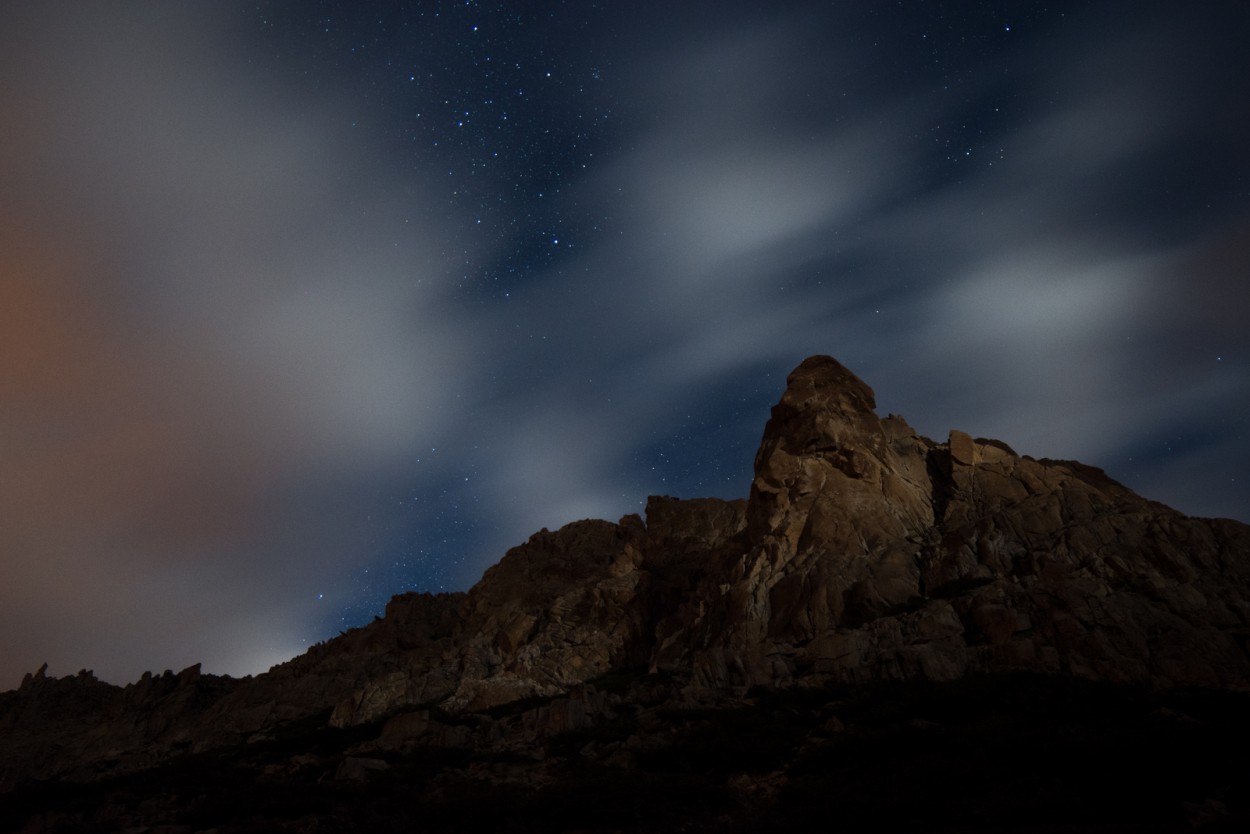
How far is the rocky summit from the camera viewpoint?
32.9 meters

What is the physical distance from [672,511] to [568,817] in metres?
111

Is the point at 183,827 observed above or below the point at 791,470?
below

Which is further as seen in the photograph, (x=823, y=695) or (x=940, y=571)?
(x=940, y=571)

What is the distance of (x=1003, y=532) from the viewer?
68.5 meters

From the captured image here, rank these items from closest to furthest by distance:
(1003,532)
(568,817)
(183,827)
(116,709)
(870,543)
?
(568,817) → (183,827) → (1003,532) → (870,543) → (116,709)

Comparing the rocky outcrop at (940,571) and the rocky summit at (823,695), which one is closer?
the rocky summit at (823,695)

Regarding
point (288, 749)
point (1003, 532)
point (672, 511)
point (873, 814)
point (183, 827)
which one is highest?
point (672, 511)

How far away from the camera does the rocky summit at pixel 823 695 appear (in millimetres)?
32906

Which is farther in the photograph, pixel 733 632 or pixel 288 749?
pixel 288 749

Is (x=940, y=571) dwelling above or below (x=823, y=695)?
above

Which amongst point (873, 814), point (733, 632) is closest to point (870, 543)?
point (733, 632)

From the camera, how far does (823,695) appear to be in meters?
54.4

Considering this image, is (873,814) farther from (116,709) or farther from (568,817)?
(116,709)

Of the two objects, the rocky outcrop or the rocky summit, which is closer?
the rocky summit
